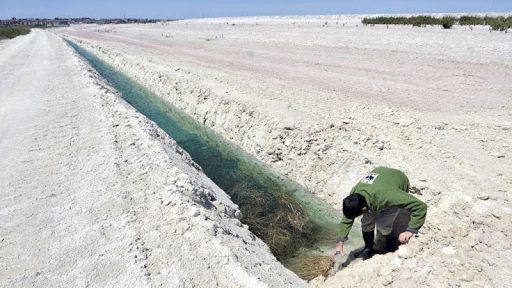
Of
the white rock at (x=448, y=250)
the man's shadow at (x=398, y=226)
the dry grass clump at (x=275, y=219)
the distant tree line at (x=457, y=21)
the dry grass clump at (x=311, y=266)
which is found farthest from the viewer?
the distant tree line at (x=457, y=21)

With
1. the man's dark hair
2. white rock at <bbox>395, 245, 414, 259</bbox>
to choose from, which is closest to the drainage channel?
white rock at <bbox>395, 245, 414, 259</bbox>

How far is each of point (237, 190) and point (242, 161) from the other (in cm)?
189

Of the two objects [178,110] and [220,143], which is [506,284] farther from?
[178,110]

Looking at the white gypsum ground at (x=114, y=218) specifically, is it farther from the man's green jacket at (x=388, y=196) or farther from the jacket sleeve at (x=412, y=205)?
the jacket sleeve at (x=412, y=205)

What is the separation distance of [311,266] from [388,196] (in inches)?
78.3

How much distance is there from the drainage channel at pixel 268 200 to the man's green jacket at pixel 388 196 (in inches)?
77.3

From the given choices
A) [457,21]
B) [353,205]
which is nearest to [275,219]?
[353,205]

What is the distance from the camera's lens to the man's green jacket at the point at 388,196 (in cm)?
479

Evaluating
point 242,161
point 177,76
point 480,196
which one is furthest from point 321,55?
point 480,196

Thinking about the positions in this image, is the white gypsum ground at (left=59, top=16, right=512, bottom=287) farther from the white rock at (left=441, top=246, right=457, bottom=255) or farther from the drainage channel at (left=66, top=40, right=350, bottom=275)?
the drainage channel at (left=66, top=40, right=350, bottom=275)

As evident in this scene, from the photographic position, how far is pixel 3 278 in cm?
478

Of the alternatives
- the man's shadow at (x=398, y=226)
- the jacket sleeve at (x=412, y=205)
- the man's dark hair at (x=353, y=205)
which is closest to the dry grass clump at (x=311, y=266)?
the man's shadow at (x=398, y=226)

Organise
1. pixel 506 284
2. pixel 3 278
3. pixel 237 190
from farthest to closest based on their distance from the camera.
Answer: pixel 237 190, pixel 3 278, pixel 506 284

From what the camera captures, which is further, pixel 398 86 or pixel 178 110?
pixel 178 110
